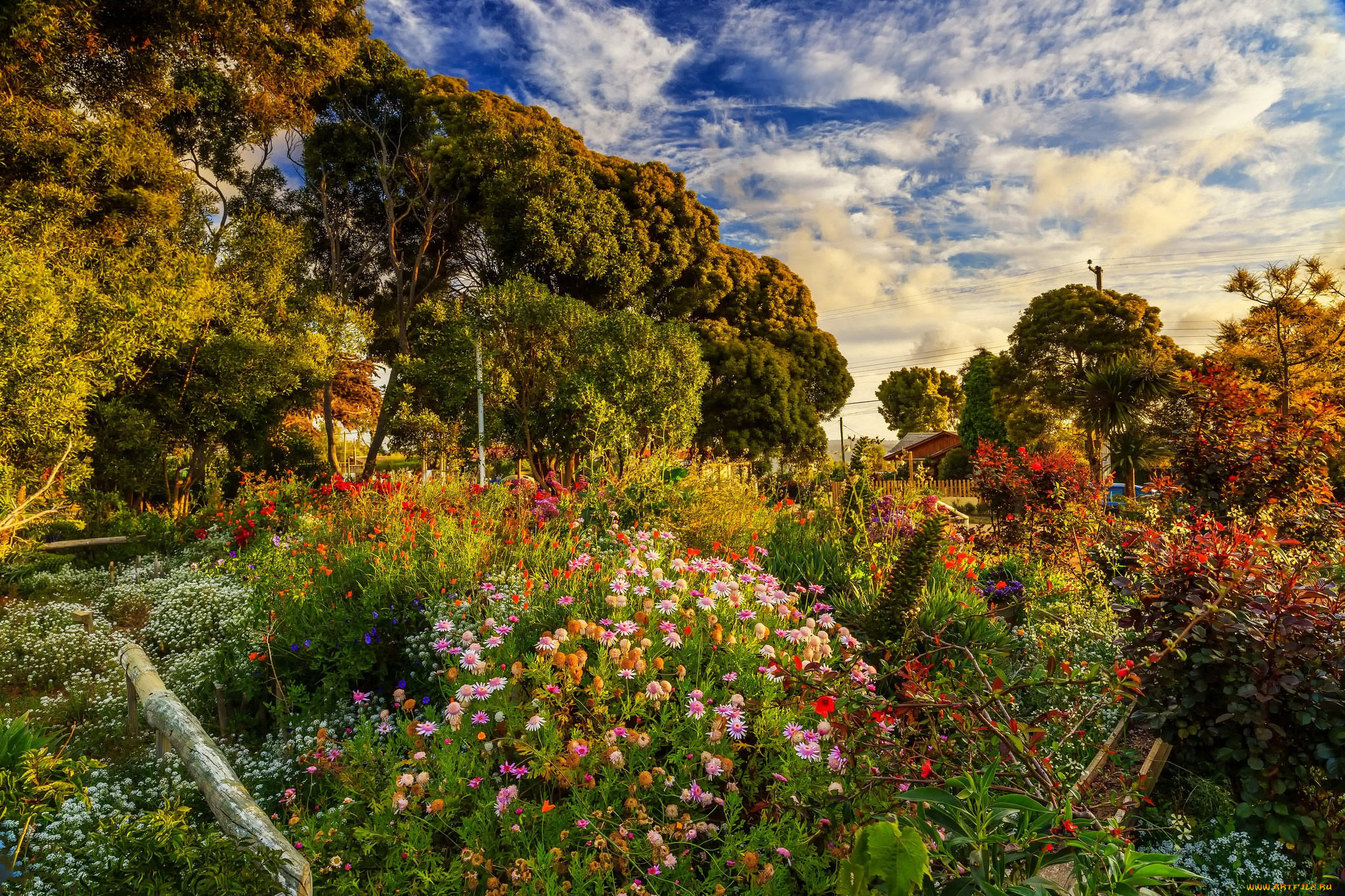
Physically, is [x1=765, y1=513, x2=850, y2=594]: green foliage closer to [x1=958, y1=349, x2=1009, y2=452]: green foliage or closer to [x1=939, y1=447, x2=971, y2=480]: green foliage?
[x1=939, y1=447, x2=971, y2=480]: green foliage

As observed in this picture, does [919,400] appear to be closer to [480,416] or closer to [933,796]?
[480,416]

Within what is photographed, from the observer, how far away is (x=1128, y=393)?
13.5 metres

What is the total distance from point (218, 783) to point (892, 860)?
276cm

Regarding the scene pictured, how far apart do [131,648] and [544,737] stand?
4091 millimetres

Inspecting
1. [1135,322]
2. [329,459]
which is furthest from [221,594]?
[1135,322]

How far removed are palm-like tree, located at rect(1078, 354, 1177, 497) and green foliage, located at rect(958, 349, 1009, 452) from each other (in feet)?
49.3

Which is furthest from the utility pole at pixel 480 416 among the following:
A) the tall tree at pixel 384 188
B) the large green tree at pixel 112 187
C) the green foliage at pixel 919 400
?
the green foliage at pixel 919 400

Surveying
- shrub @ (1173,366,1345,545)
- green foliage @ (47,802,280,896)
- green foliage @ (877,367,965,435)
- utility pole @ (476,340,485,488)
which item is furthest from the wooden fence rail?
green foliage @ (877,367,965,435)

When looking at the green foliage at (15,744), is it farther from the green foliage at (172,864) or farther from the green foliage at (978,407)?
the green foliage at (978,407)

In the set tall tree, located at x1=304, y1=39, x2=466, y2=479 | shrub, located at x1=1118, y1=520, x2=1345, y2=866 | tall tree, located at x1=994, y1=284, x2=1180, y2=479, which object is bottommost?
shrub, located at x1=1118, y1=520, x2=1345, y2=866

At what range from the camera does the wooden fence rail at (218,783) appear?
6.16 feet

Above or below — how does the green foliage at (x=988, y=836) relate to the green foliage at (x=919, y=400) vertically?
below

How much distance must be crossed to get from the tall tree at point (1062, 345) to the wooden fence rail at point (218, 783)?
23861mm

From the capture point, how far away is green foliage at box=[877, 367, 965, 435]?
44875 mm
